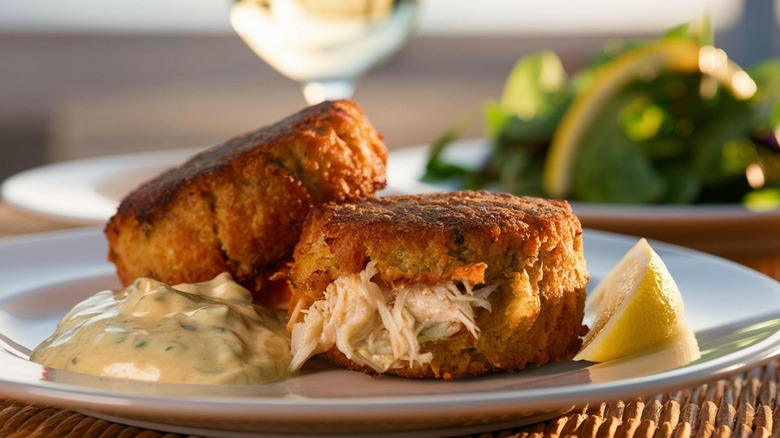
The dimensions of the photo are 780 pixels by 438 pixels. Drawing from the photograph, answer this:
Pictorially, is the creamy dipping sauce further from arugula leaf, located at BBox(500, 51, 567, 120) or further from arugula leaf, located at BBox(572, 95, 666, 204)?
arugula leaf, located at BBox(500, 51, 567, 120)

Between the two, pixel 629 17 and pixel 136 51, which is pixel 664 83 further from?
pixel 629 17

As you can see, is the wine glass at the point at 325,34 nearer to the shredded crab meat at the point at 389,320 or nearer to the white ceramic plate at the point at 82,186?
the white ceramic plate at the point at 82,186

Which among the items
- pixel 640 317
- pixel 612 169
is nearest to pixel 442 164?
pixel 612 169

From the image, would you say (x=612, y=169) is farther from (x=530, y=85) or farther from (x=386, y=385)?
(x=386, y=385)

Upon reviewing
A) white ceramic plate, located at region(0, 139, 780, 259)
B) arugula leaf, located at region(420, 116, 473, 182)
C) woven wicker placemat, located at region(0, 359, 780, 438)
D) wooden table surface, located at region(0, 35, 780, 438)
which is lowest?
woven wicker placemat, located at region(0, 359, 780, 438)

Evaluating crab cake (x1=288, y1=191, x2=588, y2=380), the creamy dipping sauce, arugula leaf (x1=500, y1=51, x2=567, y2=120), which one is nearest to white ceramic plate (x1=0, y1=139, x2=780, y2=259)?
the creamy dipping sauce

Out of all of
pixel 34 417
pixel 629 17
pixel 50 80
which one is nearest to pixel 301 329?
pixel 34 417

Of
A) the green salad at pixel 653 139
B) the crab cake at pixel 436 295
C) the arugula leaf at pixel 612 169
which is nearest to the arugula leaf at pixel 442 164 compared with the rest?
the green salad at pixel 653 139
